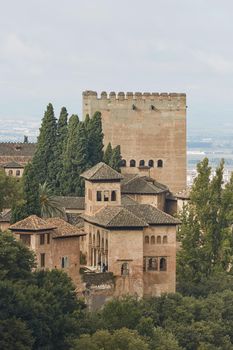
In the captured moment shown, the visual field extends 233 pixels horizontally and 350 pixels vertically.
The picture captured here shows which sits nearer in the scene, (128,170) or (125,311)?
(125,311)

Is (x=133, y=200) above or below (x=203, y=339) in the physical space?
above

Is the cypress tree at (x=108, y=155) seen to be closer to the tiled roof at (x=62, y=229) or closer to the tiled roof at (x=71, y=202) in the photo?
the tiled roof at (x=71, y=202)

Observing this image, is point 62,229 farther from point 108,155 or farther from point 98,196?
point 108,155

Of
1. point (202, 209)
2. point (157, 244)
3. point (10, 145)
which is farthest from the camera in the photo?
point (10, 145)

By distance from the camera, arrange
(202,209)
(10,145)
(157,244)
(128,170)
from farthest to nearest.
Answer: (10,145)
(128,170)
(202,209)
(157,244)

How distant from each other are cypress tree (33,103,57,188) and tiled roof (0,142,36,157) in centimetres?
1203

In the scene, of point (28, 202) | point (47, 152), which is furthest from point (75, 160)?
point (28, 202)

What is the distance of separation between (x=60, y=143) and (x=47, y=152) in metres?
1.05

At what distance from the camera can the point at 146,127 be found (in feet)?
332

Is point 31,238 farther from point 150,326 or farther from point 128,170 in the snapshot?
point 128,170

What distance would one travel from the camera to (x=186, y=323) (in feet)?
235

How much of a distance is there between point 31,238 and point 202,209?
47.2 feet

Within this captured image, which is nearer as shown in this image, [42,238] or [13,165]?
[42,238]

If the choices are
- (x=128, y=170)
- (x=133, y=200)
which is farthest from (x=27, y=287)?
(x=128, y=170)
